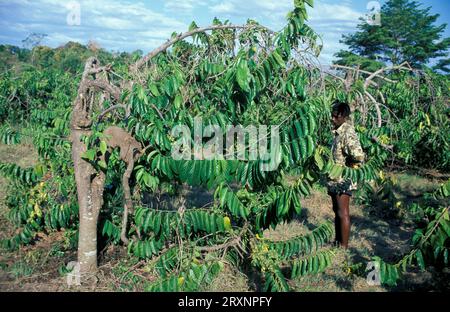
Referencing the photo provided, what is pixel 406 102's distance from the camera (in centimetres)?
804

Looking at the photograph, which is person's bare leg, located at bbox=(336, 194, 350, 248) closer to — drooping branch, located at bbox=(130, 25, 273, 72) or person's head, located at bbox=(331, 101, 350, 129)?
person's head, located at bbox=(331, 101, 350, 129)

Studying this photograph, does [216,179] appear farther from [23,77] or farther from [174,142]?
[23,77]

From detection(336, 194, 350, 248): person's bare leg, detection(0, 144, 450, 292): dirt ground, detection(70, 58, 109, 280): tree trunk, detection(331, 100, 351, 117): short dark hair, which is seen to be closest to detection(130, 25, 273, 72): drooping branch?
detection(70, 58, 109, 280): tree trunk

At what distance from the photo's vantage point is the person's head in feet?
14.8

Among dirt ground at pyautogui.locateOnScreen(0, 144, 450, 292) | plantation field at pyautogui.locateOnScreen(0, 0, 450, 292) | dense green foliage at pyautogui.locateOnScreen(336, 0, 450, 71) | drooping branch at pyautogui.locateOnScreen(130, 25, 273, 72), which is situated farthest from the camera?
dense green foliage at pyautogui.locateOnScreen(336, 0, 450, 71)

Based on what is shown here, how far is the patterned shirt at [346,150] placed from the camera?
444cm

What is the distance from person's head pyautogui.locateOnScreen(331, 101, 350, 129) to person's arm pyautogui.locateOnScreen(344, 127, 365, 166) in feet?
0.45

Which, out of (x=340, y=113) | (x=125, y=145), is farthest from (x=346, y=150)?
(x=125, y=145)

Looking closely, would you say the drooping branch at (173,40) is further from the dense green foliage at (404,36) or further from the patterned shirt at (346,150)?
the dense green foliage at (404,36)

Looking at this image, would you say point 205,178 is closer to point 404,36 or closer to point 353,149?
point 353,149

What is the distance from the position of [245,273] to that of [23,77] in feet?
35.1

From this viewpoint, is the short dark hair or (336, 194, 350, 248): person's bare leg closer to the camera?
the short dark hair

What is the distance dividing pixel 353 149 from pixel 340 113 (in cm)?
42
